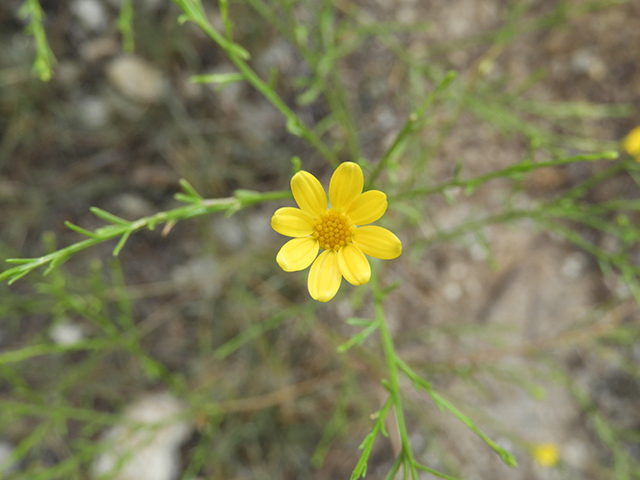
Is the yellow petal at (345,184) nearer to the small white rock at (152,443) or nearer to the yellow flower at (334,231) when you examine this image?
the yellow flower at (334,231)

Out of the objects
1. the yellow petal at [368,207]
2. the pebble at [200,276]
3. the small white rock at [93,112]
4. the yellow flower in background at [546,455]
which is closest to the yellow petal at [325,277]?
the yellow petal at [368,207]

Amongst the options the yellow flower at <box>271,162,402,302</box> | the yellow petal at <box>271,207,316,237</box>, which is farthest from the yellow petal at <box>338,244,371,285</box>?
the yellow petal at <box>271,207,316,237</box>

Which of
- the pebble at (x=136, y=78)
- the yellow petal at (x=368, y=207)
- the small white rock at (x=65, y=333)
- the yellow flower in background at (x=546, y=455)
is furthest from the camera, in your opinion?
the small white rock at (x=65, y=333)

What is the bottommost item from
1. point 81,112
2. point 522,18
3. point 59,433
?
point 59,433

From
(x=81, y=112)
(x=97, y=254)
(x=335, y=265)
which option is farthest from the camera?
(x=97, y=254)

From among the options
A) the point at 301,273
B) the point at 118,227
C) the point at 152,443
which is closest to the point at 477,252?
the point at 301,273

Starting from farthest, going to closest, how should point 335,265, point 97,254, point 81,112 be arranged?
point 97,254 → point 81,112 → point 335,265

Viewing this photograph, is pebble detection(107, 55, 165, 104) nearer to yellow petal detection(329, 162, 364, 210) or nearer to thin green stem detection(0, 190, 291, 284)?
thin green stem detection(0, 190, 291, 284)

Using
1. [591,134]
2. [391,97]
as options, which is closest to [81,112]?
[391,97]

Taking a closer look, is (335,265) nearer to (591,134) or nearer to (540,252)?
(540,252)
